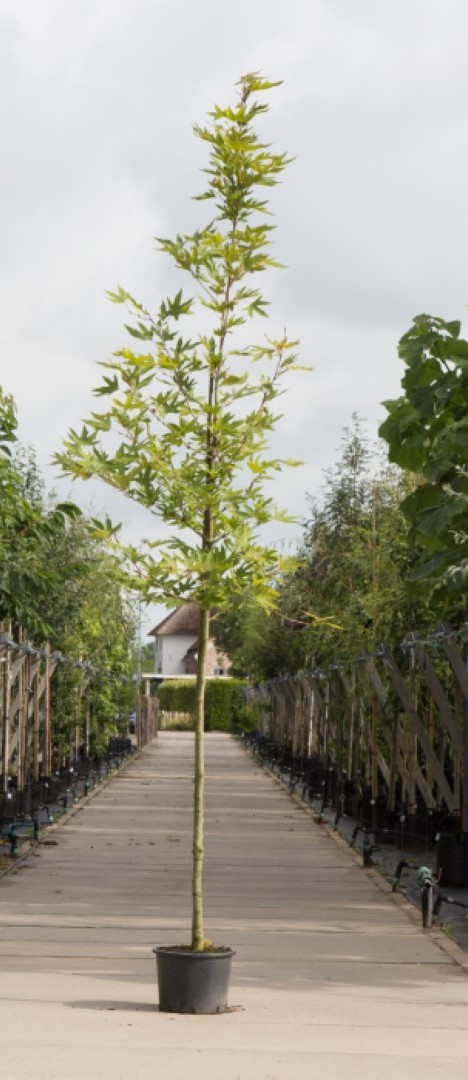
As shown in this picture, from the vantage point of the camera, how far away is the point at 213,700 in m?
100

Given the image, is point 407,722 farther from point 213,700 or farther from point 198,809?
point 213,700

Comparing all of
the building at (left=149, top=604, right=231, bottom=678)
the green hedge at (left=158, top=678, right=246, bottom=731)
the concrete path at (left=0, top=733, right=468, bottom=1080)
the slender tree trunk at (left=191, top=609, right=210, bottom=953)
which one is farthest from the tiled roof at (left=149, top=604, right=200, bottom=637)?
the slender tree trunk at (left=191, top=609, right=210, bottom=953)

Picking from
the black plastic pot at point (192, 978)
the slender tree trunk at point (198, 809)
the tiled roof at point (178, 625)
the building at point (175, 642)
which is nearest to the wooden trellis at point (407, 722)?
the slender tree trunk at point (198, 809)

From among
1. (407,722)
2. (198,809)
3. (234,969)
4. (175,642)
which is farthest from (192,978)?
(175,642)

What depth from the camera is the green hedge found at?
311 ft

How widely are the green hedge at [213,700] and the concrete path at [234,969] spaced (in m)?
67.0

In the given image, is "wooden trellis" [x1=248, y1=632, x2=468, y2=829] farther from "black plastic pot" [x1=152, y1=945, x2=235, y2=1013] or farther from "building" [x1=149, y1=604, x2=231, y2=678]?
"building" [x1=149, y1=604, x2=231, y2=678]

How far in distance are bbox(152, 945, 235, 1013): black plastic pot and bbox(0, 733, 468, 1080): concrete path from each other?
118 mm

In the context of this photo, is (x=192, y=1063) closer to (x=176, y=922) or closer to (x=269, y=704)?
(x=176, y=922)

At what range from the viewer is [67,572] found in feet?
53.3

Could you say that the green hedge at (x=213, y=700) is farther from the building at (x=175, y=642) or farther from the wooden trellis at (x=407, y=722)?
the wooden trellis at (x=407, y=722)

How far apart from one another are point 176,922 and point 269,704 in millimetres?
43384

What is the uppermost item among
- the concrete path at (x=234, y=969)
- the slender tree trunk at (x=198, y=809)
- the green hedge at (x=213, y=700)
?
the green hedge at (x=213, y=700)

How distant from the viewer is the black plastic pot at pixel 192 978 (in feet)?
→ 31.7
